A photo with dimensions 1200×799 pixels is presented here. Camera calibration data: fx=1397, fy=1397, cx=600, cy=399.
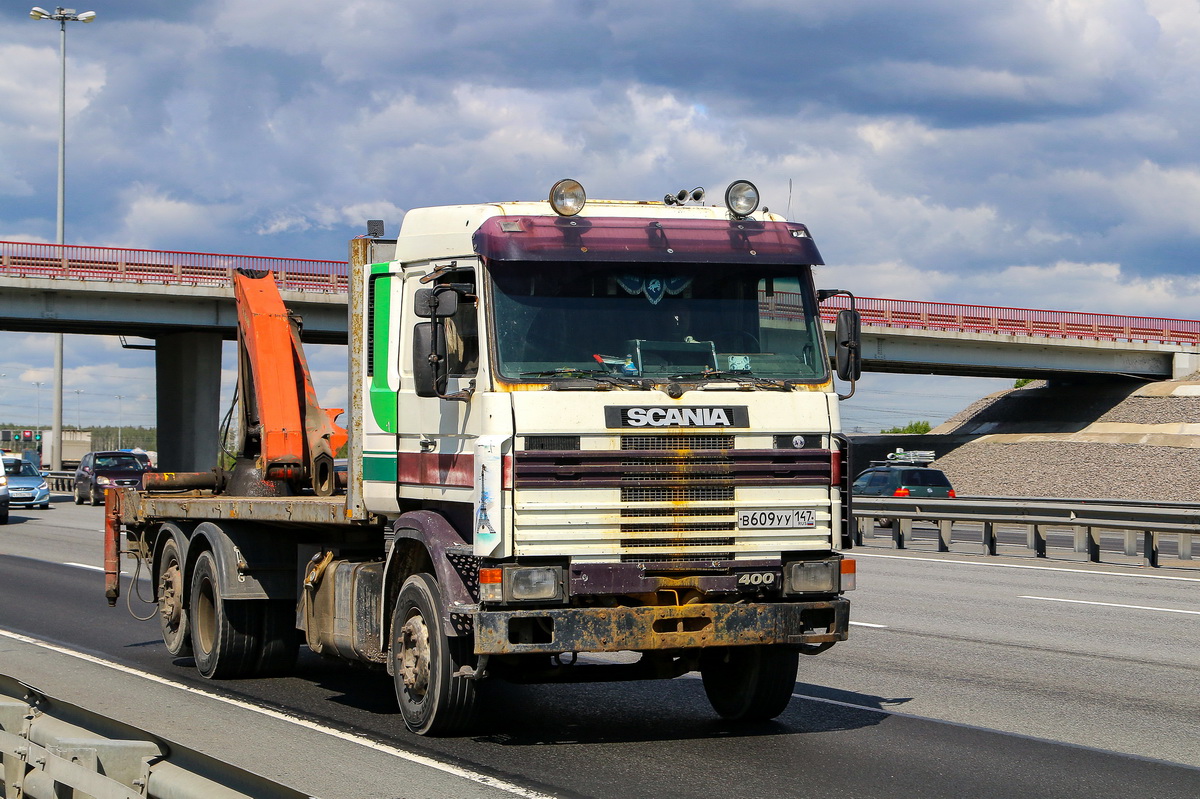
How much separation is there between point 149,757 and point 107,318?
44521mm

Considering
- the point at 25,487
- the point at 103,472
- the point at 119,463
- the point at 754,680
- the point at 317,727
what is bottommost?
the point at 317,727

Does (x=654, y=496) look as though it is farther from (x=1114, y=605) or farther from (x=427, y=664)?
(x=1114, y=605)

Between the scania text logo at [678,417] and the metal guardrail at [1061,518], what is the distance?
42.9 feet

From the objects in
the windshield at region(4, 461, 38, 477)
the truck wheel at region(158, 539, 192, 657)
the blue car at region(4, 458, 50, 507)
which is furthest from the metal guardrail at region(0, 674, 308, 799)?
the windshield at region(4, 461, 38, 477)

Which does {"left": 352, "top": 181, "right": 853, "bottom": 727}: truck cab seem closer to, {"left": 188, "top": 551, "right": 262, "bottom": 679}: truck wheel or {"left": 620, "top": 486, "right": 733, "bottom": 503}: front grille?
{"left": 620, "top": 486, "right": 733, "bottom": 503}: front grille

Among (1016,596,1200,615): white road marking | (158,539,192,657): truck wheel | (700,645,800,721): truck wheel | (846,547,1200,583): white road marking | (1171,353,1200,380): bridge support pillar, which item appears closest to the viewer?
(700,645,800,721): truck wheel

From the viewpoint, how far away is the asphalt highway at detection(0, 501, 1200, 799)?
23.5 ft

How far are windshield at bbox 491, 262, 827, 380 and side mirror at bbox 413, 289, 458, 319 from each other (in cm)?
26

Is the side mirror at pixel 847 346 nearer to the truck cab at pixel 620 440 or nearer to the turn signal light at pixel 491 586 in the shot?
the truck cab at pixel 620 440

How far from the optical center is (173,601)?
38.6ft

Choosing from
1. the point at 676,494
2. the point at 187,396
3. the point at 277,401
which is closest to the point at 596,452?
the point at 676,494

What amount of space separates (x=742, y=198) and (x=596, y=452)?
1.99m

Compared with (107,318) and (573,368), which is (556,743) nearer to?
(573,368)

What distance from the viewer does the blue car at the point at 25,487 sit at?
3988cm
